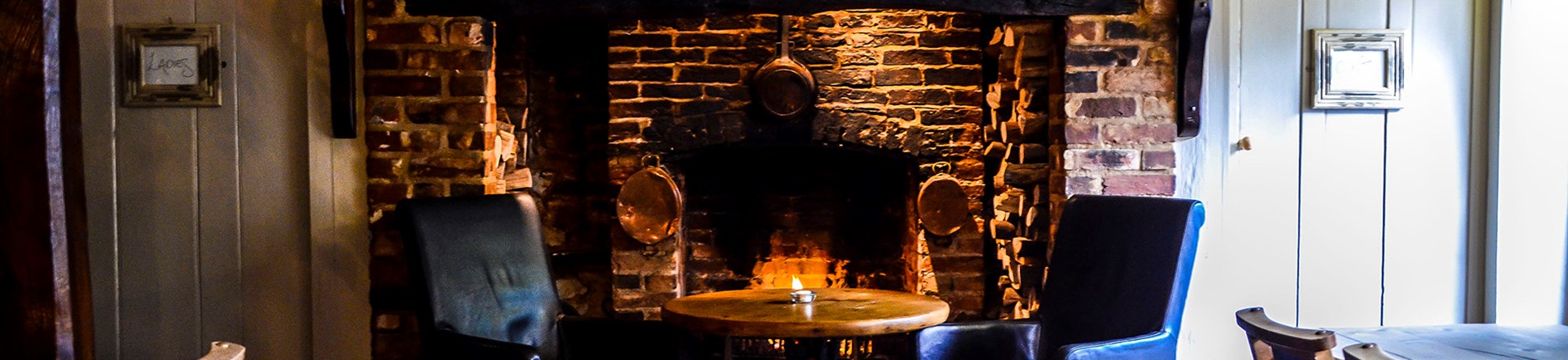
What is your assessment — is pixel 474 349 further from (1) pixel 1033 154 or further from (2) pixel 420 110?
(1) pixel 1033 154

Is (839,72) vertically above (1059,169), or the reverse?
(839,72)

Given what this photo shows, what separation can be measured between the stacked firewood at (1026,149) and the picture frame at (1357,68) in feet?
2.27

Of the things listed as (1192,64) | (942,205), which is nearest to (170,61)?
(942,205)

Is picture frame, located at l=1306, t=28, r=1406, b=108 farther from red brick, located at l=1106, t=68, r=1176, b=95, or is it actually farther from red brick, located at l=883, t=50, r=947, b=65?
red brick, located at l=883, t=50, r=947, b=65

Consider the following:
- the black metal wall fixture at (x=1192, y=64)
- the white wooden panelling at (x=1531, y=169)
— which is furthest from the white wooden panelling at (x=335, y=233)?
the white wooden panelling at (x=1531, y=169)

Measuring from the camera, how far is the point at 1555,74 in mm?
2977

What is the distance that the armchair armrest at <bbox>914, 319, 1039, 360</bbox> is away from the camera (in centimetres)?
261

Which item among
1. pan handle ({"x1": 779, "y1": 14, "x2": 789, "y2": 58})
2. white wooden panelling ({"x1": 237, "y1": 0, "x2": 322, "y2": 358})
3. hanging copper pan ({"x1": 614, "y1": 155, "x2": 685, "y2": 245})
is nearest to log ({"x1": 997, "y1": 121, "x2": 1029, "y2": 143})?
pan handle ({"x1": 779, "y1": 14, "x2": 789, "y2": 58})

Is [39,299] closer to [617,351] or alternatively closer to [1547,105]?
[617,351]

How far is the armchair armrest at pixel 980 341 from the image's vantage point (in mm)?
Answer: 2605

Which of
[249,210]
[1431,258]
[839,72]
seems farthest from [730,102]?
[1431,258]

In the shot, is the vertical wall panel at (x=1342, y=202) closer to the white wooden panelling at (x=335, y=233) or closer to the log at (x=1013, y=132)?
the log at (x=1013, y=132)

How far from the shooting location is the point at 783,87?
366 centimetres

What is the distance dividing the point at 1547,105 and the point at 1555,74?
0.08 metres
